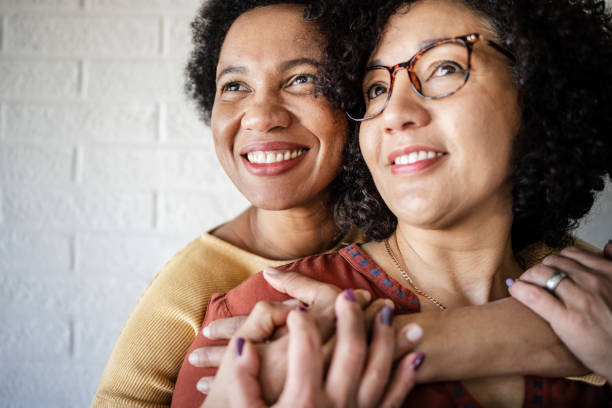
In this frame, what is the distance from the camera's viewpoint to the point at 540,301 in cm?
92

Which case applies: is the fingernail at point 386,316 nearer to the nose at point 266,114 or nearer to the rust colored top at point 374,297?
the rust colored top at point 374,297

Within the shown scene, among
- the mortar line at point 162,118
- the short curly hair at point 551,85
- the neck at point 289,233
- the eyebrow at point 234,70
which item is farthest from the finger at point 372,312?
the mortar line at point 162,118

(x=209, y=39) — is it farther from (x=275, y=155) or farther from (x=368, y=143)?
(x=368, y=143)

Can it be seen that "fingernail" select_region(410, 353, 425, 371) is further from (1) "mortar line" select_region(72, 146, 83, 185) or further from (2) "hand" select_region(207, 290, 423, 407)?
(1) "mortar line" select_region(72, 146, 83, 185)

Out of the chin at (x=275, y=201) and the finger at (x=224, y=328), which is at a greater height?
the chin at (x=275, y=201)

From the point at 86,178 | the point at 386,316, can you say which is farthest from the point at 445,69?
the point at 86,178

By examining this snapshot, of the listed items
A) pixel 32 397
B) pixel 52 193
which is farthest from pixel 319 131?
pixel 32 397

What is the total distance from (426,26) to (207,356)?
2.64 ft

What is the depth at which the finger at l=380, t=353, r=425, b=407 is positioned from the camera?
0.79m

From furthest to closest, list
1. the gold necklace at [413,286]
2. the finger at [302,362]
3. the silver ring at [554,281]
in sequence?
the gold necklace at [413,286], the silver ring at [554,281], the finger at [302,362]

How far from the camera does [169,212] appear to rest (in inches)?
79.0

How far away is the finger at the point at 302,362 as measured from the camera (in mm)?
728

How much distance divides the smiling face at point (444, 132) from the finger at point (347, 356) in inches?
12.2

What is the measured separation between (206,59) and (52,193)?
92cm
